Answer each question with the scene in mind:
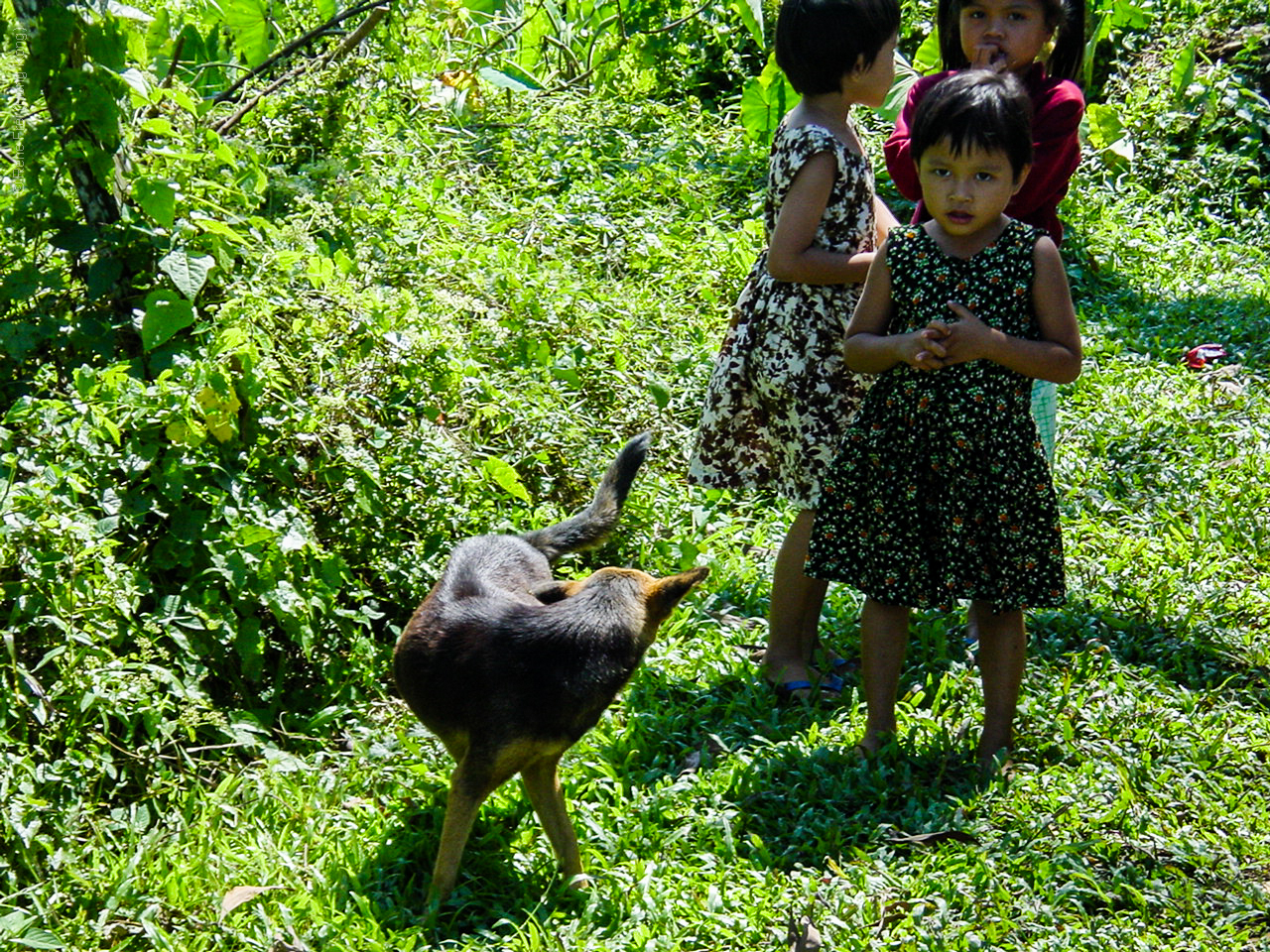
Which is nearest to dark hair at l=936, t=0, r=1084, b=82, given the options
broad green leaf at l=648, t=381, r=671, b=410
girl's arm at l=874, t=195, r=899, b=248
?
girl's arm at l=874, t=195, r=899, b=248

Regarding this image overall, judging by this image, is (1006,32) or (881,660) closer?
(881,660)

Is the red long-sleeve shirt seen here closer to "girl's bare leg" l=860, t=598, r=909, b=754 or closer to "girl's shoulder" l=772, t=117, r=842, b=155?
"girl's shoulder" l=772, t=117, r=842, b=155

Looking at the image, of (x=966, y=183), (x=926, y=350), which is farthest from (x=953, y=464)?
(x=966, y=183)

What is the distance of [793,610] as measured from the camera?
4.18 m

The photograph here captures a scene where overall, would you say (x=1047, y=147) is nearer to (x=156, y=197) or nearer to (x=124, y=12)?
(x=156, y=197)

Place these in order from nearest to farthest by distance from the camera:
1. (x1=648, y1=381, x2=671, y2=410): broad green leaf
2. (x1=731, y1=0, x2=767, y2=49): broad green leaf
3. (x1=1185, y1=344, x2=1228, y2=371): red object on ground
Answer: (x1=731, y1=0, x2=767, y2=49): broad green leaf
(x1=648, y1=381, x2=671, y2=410): broad green leaf
(x1=1185, y1=344, x2=1228, y2=371): red object on ground

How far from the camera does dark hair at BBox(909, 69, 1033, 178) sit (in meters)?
3.39

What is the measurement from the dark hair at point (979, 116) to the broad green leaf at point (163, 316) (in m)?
2.10

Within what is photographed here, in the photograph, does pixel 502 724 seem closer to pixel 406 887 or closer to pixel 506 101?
pixel 406 887

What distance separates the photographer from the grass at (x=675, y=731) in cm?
326

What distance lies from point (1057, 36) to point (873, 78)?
0.71 meters

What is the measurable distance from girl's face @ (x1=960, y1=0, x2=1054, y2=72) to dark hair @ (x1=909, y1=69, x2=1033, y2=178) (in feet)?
1.60

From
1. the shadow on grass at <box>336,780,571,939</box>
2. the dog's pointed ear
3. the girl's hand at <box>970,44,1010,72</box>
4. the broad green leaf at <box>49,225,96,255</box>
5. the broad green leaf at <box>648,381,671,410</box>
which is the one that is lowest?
the shadow on grass at <box>336,780,571,939</box>

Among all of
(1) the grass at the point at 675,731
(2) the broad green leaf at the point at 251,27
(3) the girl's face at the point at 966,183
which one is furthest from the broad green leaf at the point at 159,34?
(3) the girl's face at the point at 966,183
